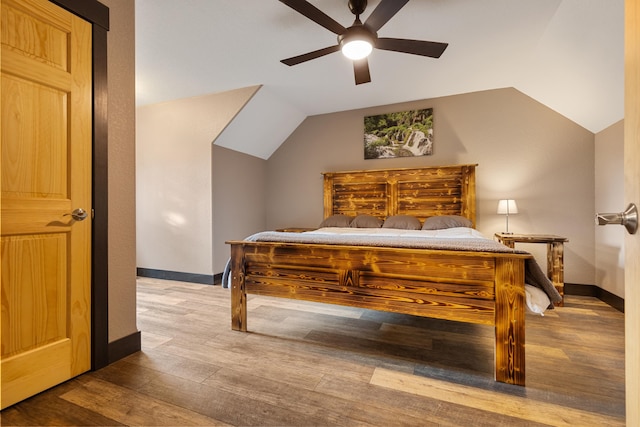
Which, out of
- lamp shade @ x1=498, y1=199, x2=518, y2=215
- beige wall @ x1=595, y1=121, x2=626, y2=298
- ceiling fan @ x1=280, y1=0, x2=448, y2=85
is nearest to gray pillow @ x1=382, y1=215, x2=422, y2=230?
lamp shade @ x1=498, y1=199, x2=518, y2=215

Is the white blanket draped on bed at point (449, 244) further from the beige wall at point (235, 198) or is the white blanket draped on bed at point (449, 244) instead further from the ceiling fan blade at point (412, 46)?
the beige wall at point (235, 198)

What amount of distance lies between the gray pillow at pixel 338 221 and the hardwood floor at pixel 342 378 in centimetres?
182

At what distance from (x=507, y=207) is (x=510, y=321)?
2277mm

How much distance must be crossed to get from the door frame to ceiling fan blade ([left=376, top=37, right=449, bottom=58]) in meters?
1.87

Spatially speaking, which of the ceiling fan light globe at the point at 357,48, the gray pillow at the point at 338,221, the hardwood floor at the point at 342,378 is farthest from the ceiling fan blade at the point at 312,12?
the gray pillow at the point at 338,221

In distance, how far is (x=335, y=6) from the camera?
2.35 m

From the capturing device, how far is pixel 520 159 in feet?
12.3

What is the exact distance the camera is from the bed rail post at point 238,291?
236 centimetres

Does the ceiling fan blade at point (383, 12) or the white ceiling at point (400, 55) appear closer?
the ceiling fan blade at point (383, 12)

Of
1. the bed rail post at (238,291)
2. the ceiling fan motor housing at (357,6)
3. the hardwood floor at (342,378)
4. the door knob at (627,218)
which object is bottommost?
the hardwood floor at (342,378)

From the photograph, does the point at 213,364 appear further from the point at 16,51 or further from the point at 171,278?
the point at 171,278

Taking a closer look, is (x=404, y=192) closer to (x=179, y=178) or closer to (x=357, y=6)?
(x=357, y=6)

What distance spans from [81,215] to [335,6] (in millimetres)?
2380

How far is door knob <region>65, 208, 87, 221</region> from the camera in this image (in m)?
1.64
